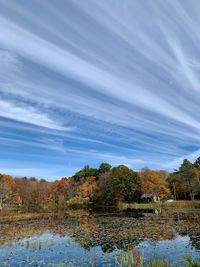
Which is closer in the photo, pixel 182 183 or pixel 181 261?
pixel 181 261

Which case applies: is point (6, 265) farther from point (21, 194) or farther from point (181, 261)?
point (21, 194)

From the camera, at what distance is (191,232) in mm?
22625

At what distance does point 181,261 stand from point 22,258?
339 inches

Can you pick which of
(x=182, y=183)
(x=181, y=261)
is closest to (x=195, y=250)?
(x=181, y=261)

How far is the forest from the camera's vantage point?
2391 inches

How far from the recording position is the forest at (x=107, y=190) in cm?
6072

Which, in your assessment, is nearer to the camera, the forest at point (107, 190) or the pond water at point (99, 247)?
the pond water at point (99, 247)

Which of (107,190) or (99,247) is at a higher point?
(107,190)

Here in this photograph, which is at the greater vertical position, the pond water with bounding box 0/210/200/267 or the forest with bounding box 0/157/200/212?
the forest with bounding box 0/157/200/212

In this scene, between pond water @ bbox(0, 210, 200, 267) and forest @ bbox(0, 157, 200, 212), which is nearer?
pond water @ bbox(0, 210, 200, 267)

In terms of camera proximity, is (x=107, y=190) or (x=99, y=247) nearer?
(x=99, y=247)

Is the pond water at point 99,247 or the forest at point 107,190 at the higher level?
the forest at point 107,190

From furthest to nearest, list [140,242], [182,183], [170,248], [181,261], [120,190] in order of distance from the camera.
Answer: [120,190]
[182,183]
[140,242]
[170,248]
[181,261]

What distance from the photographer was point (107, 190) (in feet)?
223
